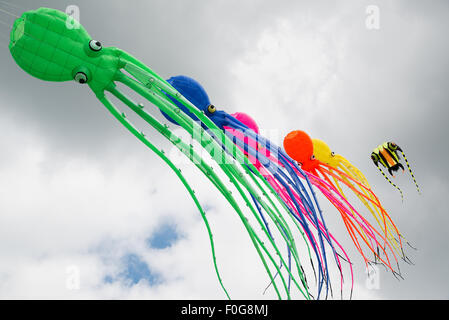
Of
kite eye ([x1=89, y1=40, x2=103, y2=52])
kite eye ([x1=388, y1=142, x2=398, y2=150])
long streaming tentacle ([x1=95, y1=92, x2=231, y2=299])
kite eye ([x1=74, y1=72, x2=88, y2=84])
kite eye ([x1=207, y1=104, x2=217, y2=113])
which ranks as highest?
kite eye ([x1=388, y1=142, x2=398, y2=150])

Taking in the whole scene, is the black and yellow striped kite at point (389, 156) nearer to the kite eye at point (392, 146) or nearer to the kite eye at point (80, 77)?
the kite eye at point (392, 146)

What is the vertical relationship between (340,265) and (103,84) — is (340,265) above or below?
below

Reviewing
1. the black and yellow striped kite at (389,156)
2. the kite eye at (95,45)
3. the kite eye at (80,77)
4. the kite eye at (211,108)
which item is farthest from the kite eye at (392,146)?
the kite eye at (80,77)

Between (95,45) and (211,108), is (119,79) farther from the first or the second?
(211,108)

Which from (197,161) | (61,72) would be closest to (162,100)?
(197,161)

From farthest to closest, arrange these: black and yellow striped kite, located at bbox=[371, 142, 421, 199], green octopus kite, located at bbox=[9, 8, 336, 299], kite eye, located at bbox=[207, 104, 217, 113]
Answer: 1. black and yellow striped kite, located at bbox=[371, 142, 421, 199]
2. kite eye, located at bbox=[207, 104, 217, 113]
3. green octopus kite, located at bbox=[9, 8, 336, 299]

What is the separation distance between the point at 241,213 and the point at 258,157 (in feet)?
5.02

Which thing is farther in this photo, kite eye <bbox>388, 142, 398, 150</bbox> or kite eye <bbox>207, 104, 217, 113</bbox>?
kite eye <bbox>388, 142, 398, 150</bbox>

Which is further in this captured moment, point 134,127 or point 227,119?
point 227,119

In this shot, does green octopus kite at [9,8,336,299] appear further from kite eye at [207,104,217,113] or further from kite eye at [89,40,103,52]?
kite eye at [207,104,217,113]

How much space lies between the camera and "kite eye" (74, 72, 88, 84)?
3.92 m

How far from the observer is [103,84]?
13.5 ft

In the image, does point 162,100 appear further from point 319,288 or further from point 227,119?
point 319,288

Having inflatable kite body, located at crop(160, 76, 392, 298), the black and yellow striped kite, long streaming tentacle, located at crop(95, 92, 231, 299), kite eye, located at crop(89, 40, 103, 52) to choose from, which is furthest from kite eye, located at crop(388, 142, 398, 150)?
kite eye, located at crop(89, 40, 103, 52)
